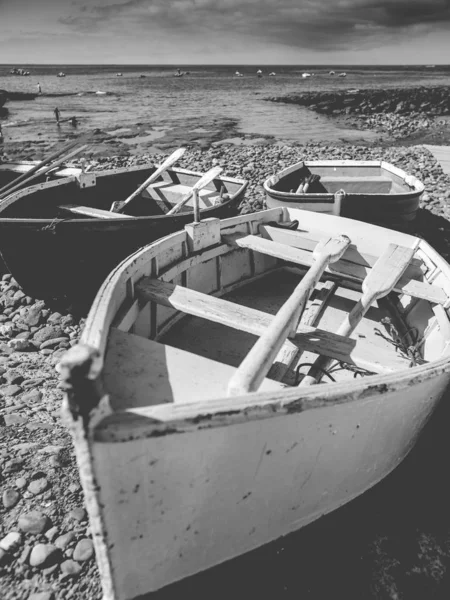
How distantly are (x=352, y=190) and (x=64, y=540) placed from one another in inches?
314

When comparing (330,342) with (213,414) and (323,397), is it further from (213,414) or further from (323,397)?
(213,414)

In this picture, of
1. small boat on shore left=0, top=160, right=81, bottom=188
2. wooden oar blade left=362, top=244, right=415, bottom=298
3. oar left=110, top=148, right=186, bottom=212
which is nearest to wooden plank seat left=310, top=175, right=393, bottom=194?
oar left=110, top=148, right=186, bottom=212

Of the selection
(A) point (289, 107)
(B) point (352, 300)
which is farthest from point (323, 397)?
(A) point (289, 107)

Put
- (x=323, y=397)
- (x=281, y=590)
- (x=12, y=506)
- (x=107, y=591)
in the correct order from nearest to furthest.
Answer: (x=323, y=397)
(x=107, y=591)
(x=281, y=590)
(x=12, y=506)

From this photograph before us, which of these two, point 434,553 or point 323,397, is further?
point 434,553

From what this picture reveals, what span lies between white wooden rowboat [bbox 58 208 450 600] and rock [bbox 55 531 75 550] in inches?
28.7

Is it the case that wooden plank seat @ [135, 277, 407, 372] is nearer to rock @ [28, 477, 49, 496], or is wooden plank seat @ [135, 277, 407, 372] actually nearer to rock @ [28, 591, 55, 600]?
rock @ [28, 477, 49, 496]

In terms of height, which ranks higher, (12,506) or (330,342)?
(330,342)

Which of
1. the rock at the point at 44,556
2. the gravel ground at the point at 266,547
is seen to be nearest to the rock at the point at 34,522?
the gravel ground at the point at 266,547

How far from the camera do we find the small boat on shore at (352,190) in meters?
7.10

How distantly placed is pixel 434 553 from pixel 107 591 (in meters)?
2.13

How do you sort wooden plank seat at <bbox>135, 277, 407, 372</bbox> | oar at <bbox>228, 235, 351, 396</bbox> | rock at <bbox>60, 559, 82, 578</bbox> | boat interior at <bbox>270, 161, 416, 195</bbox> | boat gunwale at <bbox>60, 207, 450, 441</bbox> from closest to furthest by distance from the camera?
boat gunwale at <bbox>60, 207, 450, 441</bbox>, oar at <bbox>228, 235, 351, 396</bbox>, rock at <bbox>60, 559, 82, 578</bbox>, wooden plank seat at <bbox>135, 277, 407, 372</bbox>, boat interior at <bbox>270, 161, 416, 195</bbox>

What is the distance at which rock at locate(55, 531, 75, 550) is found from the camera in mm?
2979

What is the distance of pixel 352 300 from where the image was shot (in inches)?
210
